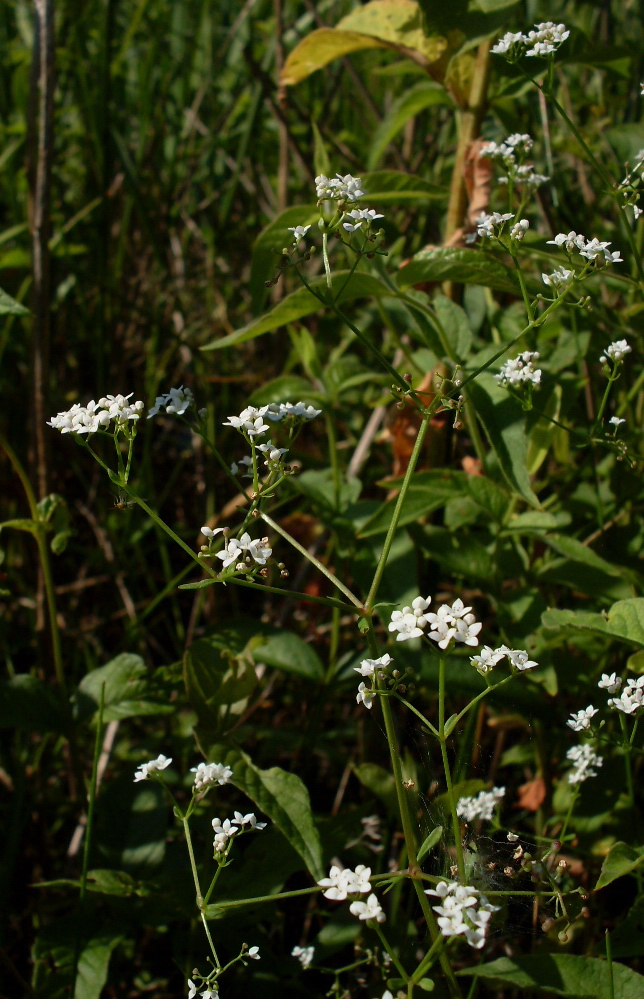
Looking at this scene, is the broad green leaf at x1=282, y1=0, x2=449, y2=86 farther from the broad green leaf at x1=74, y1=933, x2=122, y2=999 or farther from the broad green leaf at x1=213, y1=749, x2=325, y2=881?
the broad green leaf at x1=74, y1=933, x2=122, y2=999

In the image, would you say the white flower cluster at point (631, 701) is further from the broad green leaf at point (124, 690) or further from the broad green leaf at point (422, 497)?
the broad green leaf at point (124, 690)

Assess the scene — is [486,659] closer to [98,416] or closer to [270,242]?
[98,416]

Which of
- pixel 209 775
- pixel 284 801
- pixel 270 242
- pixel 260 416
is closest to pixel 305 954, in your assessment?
pixel 284 801

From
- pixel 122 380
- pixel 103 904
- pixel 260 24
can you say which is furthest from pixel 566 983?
pixel 260 24

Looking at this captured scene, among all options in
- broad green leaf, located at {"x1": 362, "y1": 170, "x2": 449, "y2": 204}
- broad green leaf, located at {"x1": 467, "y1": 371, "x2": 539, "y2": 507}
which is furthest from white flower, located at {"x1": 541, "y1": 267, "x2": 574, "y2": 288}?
broad green leaf, located at {"x1": 362, "y1": 170, "x2": 449, "y2": 204}

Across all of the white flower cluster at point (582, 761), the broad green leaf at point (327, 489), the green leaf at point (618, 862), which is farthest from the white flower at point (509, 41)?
the green leaf at point (618, 862)

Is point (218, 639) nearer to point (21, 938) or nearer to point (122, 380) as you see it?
point (21, 938)
